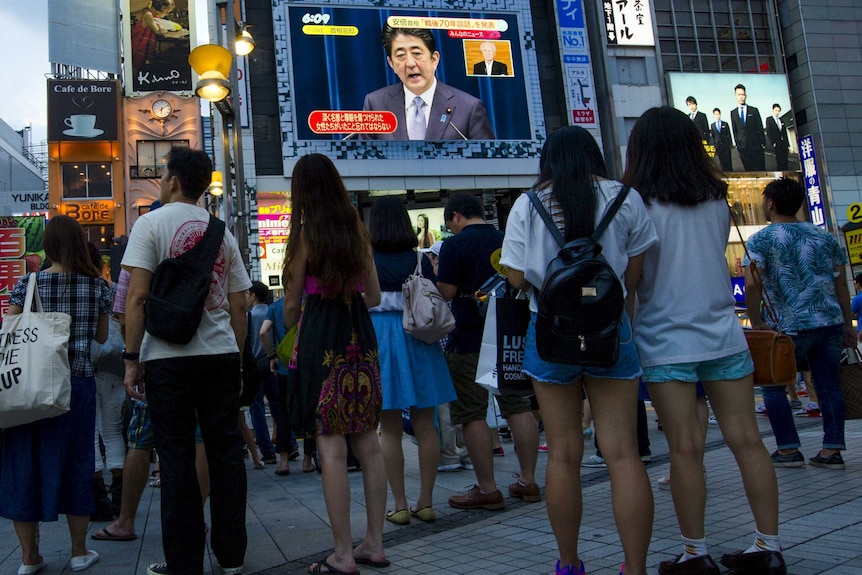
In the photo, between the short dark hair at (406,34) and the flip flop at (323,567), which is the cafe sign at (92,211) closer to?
the short dark hair at (406,34)

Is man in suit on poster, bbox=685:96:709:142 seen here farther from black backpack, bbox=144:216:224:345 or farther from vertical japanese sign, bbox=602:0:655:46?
black backpack, bbox=144:216:224:345

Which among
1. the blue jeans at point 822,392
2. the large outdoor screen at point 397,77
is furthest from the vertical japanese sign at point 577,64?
the blue jeans at point 822,392

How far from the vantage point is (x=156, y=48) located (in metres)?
28.8

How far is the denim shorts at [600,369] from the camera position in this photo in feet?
9.04

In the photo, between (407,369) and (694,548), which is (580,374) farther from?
(407,369)

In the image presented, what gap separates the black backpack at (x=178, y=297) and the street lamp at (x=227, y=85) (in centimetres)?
581

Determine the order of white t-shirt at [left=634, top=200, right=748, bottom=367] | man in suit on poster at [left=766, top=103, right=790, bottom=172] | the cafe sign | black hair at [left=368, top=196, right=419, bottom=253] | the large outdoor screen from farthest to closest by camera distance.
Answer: man in suit on poster at [left=766, top=103, right=790, bottom=172]
the cafe sign
the large outdoor screen
black hair at [left=368, top=196, right=419, bottom=253]
white t-shirt at [left=634, top=200, right=748, bottom=367]

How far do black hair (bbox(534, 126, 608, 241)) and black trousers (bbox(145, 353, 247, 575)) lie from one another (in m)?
1.66

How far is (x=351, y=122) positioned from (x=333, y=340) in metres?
21.4

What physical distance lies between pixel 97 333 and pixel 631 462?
116 inches

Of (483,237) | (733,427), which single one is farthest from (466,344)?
(733,427)

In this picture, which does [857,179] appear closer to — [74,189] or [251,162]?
[251,162]

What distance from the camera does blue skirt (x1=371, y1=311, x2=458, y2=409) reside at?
4.20m

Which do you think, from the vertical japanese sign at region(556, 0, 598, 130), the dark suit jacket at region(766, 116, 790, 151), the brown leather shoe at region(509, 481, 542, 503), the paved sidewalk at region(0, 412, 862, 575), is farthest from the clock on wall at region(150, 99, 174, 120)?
the brown leather shoe at region(509, 481, 542, 503)
